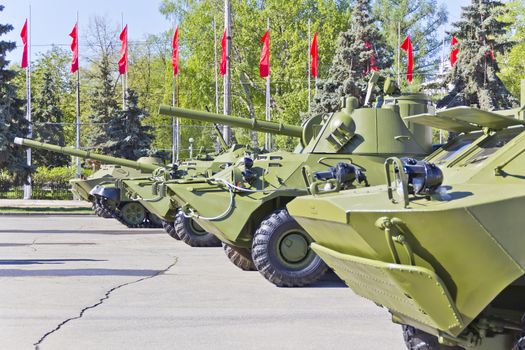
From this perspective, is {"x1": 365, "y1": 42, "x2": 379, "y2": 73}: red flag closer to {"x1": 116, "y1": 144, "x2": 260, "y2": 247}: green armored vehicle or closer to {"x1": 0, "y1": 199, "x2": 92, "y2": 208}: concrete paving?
{"x1": 0, "y1": 199, "x2": 92, "y2": 208}: concrete paving

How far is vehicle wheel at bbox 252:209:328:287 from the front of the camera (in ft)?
33.3

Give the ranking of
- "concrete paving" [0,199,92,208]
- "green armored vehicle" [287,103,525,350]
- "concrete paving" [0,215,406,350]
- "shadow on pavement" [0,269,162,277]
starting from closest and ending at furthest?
"green armored vehicle" [287,103,525,350] < "concrete paving" [0,215,406,350] < "shadow on pavement" [0,269,162,277] < "concrete paving" [0,199,92,208]

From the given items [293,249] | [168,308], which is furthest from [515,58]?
[168,308]

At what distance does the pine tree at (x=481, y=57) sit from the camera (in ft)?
99.7

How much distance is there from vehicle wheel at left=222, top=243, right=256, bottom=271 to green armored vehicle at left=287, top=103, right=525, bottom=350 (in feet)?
22.2

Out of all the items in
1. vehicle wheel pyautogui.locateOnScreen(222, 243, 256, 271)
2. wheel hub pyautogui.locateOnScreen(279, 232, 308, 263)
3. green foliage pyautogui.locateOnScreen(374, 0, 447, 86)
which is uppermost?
green foliage pyautogui.locateOnScreen(374, 0, 447, 86)

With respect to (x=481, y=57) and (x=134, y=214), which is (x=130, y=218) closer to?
(x=134, y=214)

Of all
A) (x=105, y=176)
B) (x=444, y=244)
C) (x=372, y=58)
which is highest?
(x=372, y=58)

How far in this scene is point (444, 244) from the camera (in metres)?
4.20

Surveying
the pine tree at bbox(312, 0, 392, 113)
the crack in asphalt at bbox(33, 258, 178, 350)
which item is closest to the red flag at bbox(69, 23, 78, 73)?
the pine tree at bbox(312, 0, 392, 113)

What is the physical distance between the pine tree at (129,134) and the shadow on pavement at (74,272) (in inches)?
979

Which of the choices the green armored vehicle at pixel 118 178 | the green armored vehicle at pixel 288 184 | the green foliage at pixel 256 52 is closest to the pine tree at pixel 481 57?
the green armored vehicle at pixel 118 178

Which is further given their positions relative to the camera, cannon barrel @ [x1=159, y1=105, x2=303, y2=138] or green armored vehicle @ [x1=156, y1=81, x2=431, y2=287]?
cannon barrel @ [x1=159, y1=105, x2=303, y2=138]

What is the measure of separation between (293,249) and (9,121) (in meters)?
23.5
